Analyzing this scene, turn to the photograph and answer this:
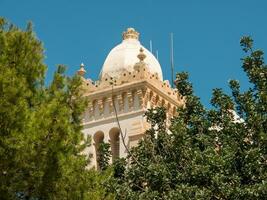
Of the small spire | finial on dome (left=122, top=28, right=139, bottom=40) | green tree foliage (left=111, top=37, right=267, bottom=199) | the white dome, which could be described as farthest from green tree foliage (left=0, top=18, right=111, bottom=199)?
finial on dome (left=122, top=28, right=139, bottom=40)

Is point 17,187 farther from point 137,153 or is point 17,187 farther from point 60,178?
point 137,153

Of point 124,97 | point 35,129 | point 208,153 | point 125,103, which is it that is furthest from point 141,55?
point 35,129

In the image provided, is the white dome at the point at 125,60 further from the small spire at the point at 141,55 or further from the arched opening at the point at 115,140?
the arched opening at the point at 115,140

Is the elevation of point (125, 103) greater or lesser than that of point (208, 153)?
greater

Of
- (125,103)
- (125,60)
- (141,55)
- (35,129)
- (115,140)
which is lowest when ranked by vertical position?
(35,129)

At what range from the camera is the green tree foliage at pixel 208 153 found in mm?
14570

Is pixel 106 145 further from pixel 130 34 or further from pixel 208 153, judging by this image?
pixel 130 34

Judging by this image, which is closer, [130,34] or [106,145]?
[106,145]

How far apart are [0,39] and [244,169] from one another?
6.76 meters

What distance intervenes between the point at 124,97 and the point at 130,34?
448 cm

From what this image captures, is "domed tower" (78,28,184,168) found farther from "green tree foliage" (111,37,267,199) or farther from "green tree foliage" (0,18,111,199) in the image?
"green tree foliage" (0,18,111,199)

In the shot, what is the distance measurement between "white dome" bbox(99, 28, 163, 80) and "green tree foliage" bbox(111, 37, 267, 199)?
11657 millimetres

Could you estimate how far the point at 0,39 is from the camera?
38.0 feet

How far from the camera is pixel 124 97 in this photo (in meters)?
28.1
